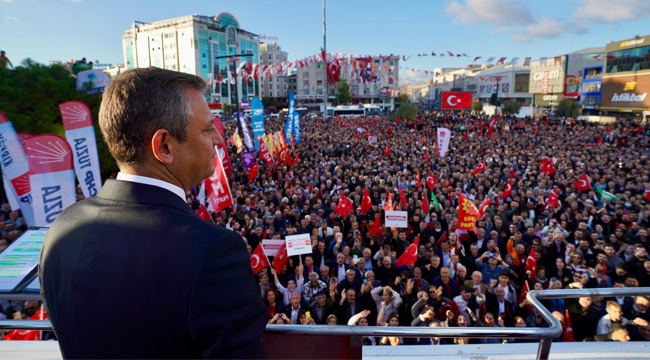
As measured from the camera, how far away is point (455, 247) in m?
6.96

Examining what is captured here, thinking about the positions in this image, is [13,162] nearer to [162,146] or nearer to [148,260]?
[162,146]

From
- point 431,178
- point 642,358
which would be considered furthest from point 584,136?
point 642,358

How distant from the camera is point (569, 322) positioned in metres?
4.16

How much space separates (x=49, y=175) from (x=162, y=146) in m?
5.71

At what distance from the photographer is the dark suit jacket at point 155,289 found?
877mm

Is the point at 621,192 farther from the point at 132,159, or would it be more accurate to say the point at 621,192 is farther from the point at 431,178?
the point at 132,159

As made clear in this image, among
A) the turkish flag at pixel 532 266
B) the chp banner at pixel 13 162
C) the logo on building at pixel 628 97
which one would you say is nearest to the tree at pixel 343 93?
the logo on building at pixel 628 97

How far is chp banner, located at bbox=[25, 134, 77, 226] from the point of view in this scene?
5.54 meters

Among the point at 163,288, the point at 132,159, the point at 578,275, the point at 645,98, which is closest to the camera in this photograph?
the point at 163,288

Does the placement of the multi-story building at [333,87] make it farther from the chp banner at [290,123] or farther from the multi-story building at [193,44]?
the chp banner at [290,123]

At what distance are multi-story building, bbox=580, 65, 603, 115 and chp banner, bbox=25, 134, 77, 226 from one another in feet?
162

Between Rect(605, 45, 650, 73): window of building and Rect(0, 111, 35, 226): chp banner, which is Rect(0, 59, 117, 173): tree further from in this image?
Rect(605, 45, 650, 73): window of building

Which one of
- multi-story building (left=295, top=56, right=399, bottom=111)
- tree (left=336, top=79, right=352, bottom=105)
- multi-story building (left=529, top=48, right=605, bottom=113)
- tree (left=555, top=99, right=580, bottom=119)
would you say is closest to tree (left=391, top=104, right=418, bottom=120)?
tree (left=555, top=99, right=580, bottom=119)

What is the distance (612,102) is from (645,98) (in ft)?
15.2
